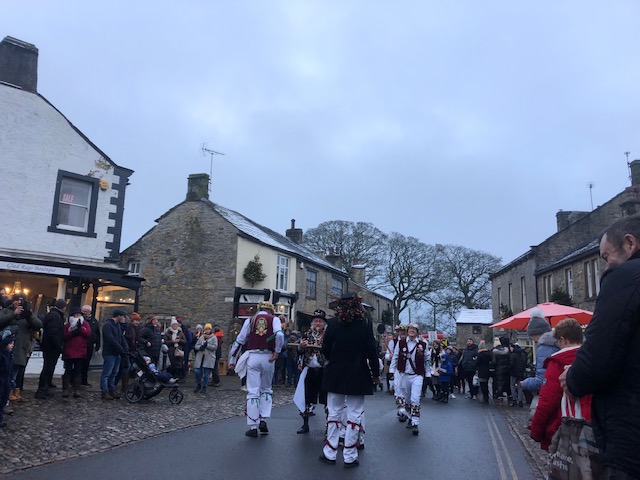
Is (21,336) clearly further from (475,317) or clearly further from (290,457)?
(475,317)

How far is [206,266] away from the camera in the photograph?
25156 mm

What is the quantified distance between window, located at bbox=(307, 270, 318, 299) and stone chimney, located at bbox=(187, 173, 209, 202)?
8018 millimetres

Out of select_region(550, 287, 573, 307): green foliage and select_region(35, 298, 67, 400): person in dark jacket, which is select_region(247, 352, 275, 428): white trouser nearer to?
select_region(35, 298, 67, 400): person in dark jacket

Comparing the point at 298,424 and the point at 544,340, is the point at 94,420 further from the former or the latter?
the point at 544,340

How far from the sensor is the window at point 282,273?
2709cm

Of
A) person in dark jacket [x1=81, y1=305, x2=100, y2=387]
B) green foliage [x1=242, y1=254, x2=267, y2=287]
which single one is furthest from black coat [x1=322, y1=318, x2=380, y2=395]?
green foliage [x1=242, y1=254, x2=267, y2=287]

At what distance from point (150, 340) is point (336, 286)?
76.4 feet

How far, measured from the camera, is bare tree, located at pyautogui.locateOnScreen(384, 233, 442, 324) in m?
48.3

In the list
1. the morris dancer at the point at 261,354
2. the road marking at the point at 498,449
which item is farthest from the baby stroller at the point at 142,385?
the road marking at the point at 498,449

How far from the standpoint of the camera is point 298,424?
9297 millimetres

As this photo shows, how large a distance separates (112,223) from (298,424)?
11394 mm

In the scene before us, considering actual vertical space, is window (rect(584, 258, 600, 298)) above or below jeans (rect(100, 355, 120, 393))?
above

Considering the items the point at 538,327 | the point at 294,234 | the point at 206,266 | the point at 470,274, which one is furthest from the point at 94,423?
the point at 470,274

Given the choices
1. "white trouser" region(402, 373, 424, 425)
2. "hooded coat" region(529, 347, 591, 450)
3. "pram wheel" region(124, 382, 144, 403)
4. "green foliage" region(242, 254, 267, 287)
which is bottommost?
"pram wheel" region(124, 382, 144, 403)
